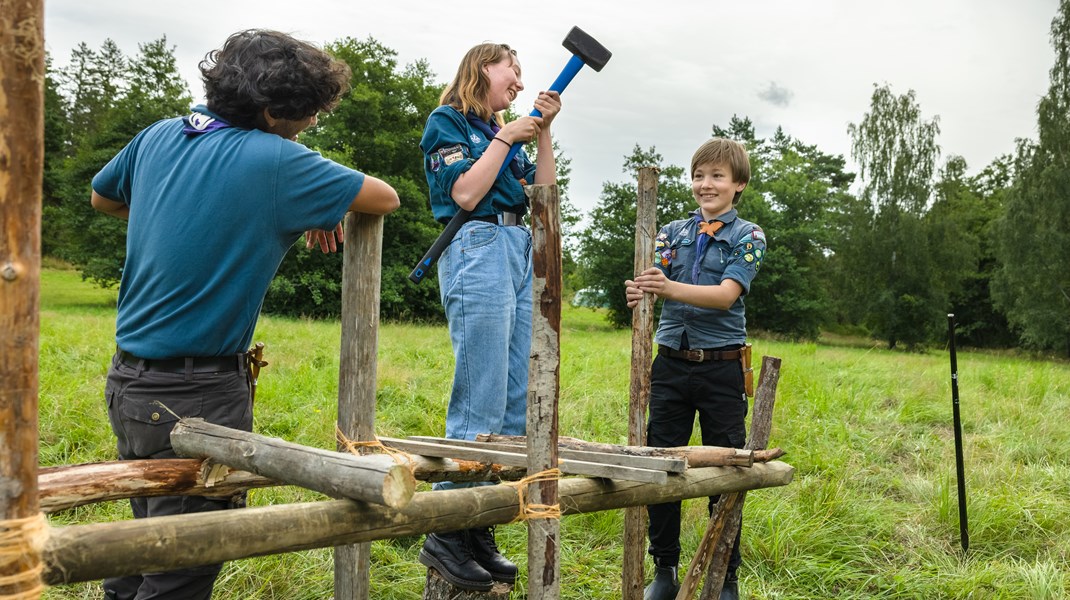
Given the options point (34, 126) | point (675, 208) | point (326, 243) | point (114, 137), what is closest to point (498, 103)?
point (326, 243)

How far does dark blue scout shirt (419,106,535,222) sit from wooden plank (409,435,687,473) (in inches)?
37.4

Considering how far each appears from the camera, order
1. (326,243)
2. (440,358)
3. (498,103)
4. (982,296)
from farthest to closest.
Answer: (982,296) → (440,358) → (498,103) → (326,243)

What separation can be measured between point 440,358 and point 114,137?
21.0 metres

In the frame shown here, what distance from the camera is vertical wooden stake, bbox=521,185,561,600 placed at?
91.6 inches

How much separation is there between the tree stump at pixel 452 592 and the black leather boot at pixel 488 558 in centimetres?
4

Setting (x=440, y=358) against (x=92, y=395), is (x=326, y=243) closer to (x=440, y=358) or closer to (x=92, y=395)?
(x=92, y=395)

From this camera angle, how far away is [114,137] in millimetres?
26109

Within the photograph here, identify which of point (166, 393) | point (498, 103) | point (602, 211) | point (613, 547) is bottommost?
point (613, 547)

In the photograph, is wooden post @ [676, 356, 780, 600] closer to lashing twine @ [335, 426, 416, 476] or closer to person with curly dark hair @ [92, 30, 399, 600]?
lashing twine @ [335, 426, 416, 476]

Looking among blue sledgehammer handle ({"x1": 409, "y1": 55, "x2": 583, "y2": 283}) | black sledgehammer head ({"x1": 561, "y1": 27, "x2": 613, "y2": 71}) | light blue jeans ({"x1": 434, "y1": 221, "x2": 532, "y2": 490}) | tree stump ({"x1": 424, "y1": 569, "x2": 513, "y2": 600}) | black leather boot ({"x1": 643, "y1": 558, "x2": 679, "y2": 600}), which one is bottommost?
black leather boot ({"x1": 643, "y1": 558, "x2": 679, "y2": 600})

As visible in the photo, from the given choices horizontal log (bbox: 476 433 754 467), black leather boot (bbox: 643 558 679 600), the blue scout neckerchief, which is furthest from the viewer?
black leather boot (bbox: 643 558 679 600)

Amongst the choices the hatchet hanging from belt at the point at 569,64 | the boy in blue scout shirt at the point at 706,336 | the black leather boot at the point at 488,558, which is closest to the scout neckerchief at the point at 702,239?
the boy in blue scout shirt at the point at 706,336

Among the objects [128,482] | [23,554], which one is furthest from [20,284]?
[128,482]

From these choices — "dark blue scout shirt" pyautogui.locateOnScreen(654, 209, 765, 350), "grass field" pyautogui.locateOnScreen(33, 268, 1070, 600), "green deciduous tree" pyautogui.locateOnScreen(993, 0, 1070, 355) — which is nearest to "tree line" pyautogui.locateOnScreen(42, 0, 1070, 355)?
"green deciduous tree" pyautogui.locateOnScreen(993, 0, 1070, 355)
